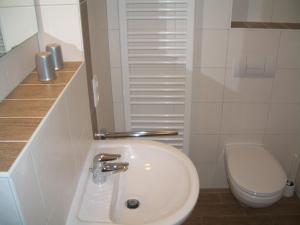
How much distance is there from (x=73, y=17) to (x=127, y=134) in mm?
505

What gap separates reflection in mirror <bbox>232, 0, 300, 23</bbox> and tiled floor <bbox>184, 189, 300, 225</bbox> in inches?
51.1

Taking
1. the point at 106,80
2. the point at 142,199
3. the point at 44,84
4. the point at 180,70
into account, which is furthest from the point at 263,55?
the point at 44,84

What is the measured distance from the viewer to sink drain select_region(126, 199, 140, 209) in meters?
1.09

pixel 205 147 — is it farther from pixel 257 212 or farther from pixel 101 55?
pixel 101 55

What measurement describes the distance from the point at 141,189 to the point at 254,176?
93cm

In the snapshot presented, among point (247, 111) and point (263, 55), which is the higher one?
point (263, 55)

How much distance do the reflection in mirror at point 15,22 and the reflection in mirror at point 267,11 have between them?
140 centimetres

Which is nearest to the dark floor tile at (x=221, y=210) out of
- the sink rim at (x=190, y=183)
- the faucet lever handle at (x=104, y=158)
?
the sink rim at (x=190, y=183)

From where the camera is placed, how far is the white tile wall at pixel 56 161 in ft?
2.00

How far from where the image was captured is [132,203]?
1.10 meters

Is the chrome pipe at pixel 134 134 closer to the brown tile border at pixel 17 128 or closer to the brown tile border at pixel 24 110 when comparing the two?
the brown tile border at pixel 24 110

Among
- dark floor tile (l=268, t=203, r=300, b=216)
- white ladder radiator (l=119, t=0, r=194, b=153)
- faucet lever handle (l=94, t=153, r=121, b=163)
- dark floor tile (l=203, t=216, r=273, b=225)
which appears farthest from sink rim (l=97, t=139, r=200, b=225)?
dark floor tile (l=268, t=203, r=300, b=216)

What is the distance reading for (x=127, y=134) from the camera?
4.06ft

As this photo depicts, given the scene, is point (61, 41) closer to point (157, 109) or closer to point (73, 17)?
point (73, 17)
